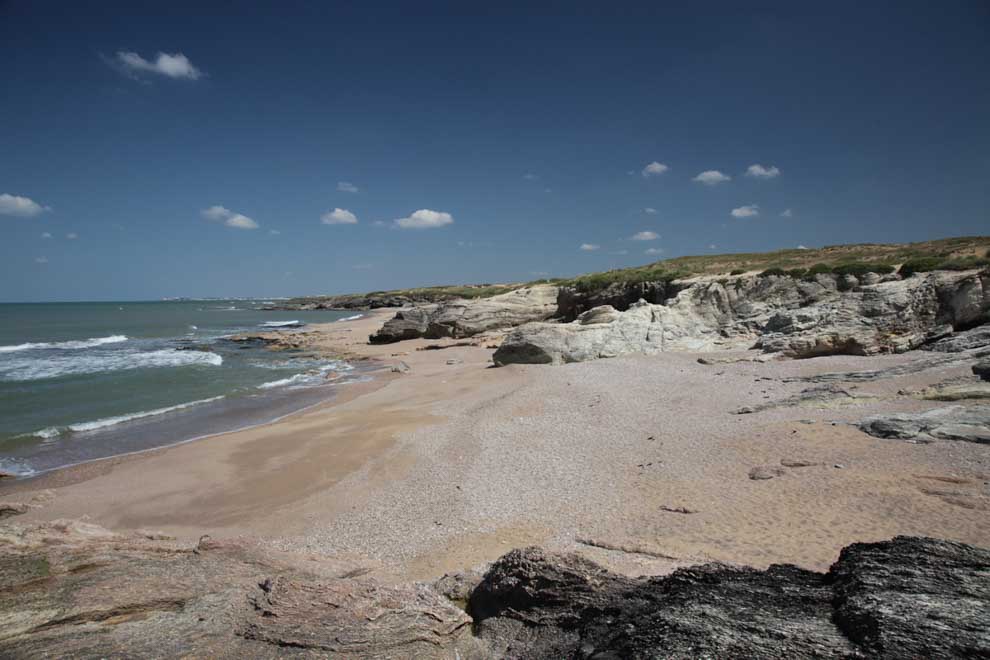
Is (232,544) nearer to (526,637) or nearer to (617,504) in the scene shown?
(526,637)

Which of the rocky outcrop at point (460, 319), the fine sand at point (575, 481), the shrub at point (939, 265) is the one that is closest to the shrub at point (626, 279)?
the rocky outcrop at point (460, 319)

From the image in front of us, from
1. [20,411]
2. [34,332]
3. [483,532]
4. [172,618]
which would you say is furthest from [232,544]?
[34,332]

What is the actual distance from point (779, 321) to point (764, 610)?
2033 centimetres

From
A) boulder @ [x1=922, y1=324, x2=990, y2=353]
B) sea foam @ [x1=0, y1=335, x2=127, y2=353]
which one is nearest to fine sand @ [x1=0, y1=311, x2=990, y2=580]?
boulder @ [x1=922, y1=324, x2=990, y2=353]

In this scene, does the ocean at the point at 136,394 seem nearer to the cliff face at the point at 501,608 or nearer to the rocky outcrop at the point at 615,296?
the cliff face at the point at 501,608

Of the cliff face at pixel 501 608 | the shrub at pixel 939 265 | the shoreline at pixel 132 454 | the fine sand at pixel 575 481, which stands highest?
the shrub at pixel 939 265

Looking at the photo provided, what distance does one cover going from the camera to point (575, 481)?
369 inches

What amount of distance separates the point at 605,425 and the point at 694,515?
514cm

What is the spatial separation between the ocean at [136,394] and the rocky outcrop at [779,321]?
36.7 ft

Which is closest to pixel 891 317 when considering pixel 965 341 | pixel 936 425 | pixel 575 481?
Result: pixel 965 341

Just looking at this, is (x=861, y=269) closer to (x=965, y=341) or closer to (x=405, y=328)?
(x=965, y=341)

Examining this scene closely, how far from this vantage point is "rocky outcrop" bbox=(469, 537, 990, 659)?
→ 262 centimetres

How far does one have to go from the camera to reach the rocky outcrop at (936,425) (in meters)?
8.48

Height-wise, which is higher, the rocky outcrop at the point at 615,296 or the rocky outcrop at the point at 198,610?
the rocky outcrop at the point at 615,296
